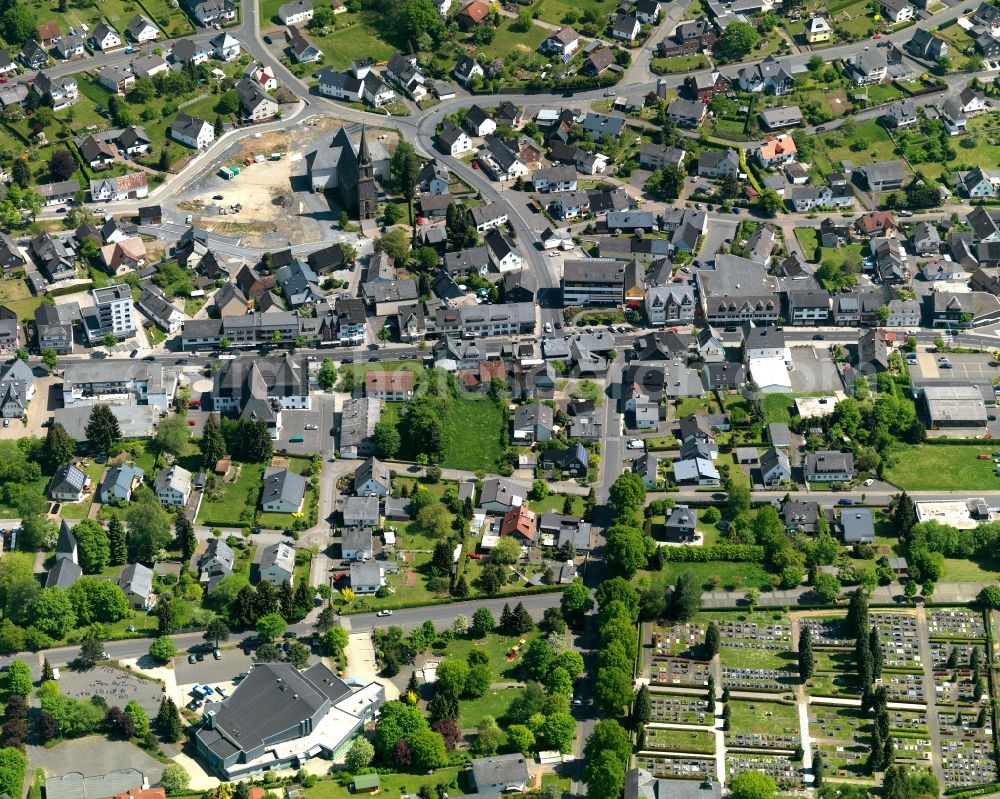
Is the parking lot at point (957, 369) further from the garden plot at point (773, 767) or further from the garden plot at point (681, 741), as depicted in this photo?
the garden plot at point (681, 741)

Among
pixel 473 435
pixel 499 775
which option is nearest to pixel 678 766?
pixel 499 775

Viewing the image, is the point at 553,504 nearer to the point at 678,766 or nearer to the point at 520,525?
the point at 520,525

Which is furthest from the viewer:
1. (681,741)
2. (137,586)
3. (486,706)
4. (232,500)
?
(232,500)

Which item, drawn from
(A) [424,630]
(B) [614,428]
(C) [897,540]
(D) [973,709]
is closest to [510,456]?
(B) [614,428]

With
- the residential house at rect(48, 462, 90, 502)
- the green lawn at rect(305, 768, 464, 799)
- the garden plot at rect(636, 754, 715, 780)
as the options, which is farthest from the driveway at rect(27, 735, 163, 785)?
the garden plot at rect(636, 754, 715, 780)

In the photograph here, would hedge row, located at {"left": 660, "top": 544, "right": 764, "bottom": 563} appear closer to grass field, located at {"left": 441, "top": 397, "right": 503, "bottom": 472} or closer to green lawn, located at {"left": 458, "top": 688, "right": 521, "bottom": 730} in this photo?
grass field, located at {"left": 441, "top": 397, "right": 503, "bottom": 472}

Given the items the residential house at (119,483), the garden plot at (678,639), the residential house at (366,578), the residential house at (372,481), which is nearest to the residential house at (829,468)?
the garden plot at (678,639)

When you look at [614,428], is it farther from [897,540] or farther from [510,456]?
[897,540]
